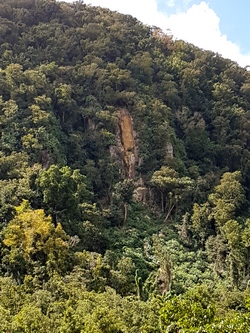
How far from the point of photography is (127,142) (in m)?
32.7

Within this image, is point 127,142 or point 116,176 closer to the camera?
point 116,176

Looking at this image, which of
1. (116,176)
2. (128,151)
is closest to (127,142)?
(128,151)

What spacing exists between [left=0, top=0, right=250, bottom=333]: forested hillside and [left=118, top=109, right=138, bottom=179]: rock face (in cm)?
8

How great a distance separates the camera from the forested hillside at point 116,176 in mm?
16172

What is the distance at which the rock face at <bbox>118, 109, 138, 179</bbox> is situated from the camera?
3161cm

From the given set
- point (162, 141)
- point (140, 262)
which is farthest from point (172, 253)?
point (162, 141)

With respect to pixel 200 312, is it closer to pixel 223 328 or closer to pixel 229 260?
pixel 223 328

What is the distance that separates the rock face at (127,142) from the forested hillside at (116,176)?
0.08 metres

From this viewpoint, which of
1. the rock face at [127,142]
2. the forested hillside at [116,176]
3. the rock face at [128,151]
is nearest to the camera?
the forested hillside at [116,176]

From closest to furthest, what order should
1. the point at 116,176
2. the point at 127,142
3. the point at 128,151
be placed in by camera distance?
the point at 116,176, the point at 128,151, the point at 127,142

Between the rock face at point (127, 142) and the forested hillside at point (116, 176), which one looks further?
the rock face at point (127, 142)

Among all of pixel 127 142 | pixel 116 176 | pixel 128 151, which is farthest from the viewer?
pixel 127 142

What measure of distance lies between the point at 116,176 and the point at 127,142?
11.9 ft

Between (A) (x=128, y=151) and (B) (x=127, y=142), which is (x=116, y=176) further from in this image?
(B) (x=127, y=142)
